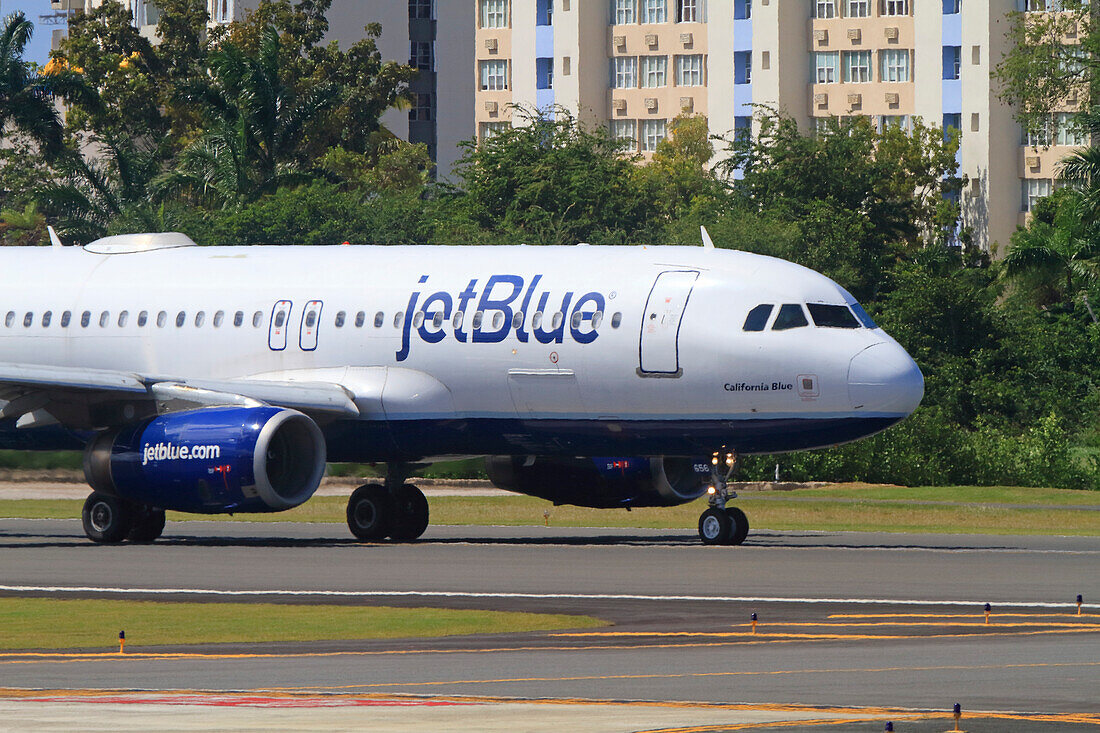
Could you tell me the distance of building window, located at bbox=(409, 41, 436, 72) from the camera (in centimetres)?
16950

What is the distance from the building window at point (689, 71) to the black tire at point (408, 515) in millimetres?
117548

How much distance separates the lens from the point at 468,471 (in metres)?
61.1

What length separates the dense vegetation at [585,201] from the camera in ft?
233

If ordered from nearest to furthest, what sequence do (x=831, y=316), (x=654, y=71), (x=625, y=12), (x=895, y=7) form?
(x=831, y=316) → (x=895, y=7) → (x=654, y=71) → (x=625, y=12)

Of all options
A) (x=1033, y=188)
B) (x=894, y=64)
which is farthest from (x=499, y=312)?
(x=894, y=64)

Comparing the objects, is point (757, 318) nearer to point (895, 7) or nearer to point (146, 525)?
point (146, 525)

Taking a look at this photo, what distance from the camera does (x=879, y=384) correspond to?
34188 millimetres

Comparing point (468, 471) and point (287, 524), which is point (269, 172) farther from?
point (287, 524)

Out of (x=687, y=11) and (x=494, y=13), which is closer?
(x=687, y=11)

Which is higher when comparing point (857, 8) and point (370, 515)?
point (857, 8)

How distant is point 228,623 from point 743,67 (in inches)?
4993

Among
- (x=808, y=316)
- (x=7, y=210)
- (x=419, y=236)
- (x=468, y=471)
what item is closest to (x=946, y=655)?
(x=808, y=316)

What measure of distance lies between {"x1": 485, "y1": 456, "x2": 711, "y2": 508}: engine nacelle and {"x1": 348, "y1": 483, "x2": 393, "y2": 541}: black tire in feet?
7.21

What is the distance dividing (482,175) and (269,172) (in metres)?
9.87
